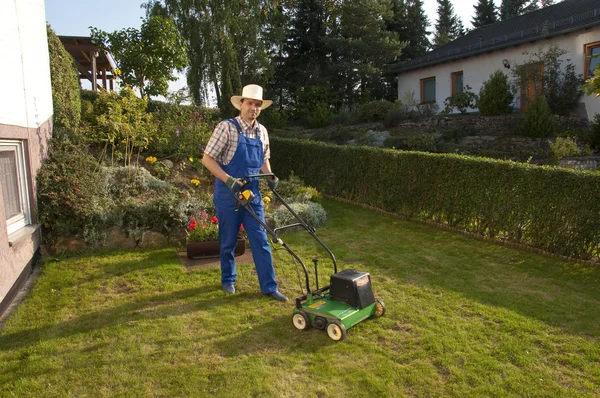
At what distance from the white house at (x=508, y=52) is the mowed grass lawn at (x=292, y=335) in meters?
12.3

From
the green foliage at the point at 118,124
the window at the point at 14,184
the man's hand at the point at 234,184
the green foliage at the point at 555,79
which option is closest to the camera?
the man's hand at the point at 234,184

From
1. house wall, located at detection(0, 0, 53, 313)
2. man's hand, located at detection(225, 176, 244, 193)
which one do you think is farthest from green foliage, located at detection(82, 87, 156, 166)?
man's hand, located at detection(225, 176, 244, 193)

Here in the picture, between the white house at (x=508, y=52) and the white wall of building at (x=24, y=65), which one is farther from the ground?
the white house at (x=508, y=52)

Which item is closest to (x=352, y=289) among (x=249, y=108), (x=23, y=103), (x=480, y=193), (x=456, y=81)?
(x=249, y=108)

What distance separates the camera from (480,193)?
7047 millimetres

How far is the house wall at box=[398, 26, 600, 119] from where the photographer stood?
15008 mm

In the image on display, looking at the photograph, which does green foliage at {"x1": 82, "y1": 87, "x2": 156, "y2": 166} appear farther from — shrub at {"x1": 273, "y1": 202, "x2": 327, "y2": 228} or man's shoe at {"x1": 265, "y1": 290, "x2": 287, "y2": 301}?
man's shoe at {"x1": 265, "y1": 290, "x2": 287, "y2": 301}

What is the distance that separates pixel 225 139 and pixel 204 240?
6.81 feet

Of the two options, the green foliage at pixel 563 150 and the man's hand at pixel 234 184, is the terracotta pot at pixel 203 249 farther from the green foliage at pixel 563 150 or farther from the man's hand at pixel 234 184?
the green foliage at pixel 563 150

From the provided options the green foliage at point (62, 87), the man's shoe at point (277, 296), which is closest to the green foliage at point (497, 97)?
the green foliage at point (62, 87)

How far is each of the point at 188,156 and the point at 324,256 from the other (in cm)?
499

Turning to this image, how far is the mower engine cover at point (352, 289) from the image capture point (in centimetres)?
389

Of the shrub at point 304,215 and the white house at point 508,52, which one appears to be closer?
the shrub at point 304,215

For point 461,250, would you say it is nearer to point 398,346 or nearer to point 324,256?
point 324,256
